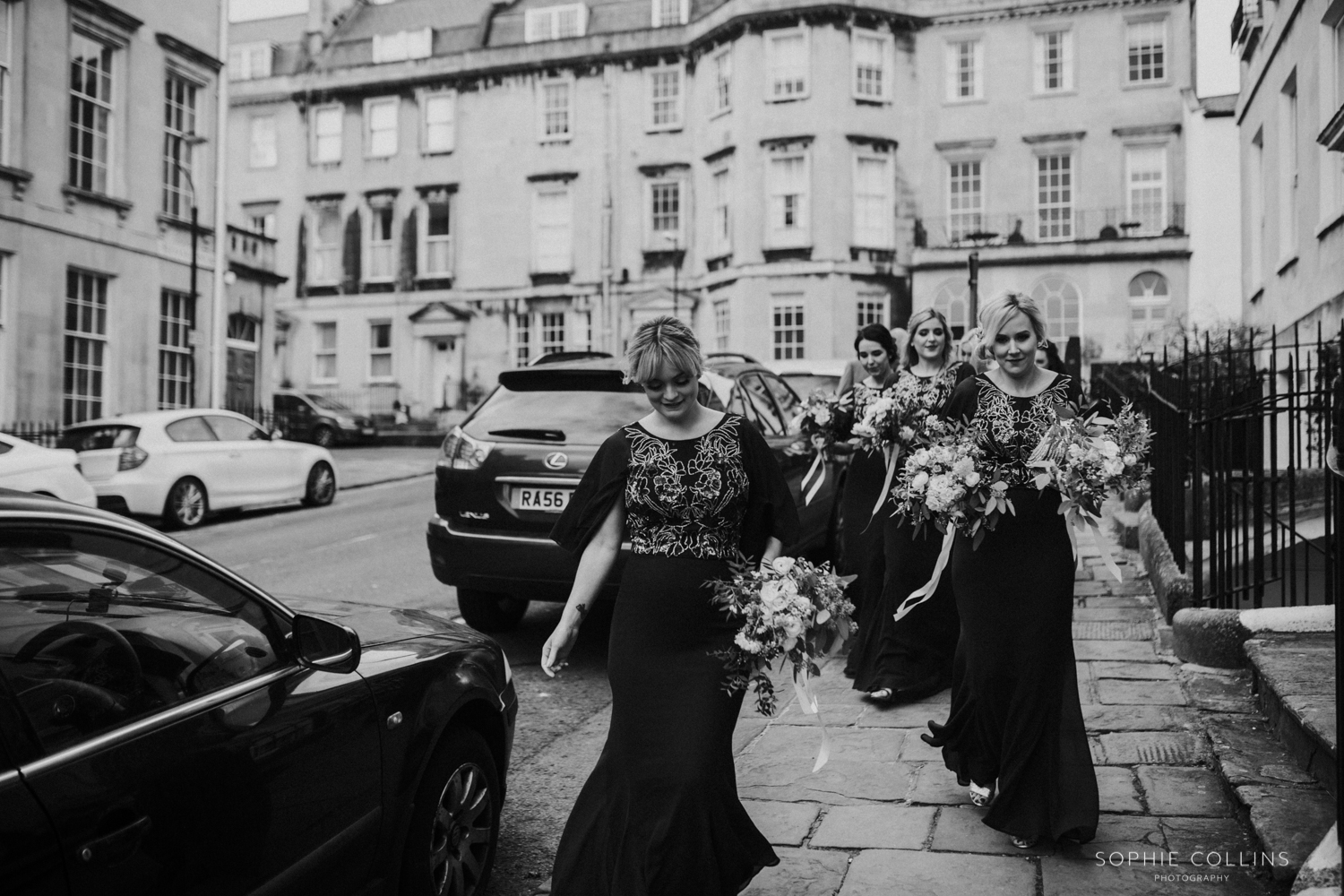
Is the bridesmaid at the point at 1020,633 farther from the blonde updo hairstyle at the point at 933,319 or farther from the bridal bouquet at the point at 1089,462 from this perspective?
the blonde updo hairstyle at the point at 933,319

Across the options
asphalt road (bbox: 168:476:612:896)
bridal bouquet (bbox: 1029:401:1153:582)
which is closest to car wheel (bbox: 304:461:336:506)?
asphalt road (bbox: 168:476:612:896)

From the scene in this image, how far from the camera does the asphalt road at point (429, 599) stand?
15.6 feet

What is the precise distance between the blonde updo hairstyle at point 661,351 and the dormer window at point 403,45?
39.2m

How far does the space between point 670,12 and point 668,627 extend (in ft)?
119

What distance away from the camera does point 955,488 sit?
4.27m

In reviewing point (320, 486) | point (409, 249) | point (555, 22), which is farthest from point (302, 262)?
point (320, 486)

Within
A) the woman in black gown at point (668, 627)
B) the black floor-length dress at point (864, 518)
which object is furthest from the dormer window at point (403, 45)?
the woman in black gown at point (668, 627)

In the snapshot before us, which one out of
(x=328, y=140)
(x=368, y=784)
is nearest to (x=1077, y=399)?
(x=368, y=784)

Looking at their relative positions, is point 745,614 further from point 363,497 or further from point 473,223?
point 473,223

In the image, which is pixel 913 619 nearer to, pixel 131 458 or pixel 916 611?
pixel 916 611

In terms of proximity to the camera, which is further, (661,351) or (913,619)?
(913,619)

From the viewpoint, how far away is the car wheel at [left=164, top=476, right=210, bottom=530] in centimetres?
1477

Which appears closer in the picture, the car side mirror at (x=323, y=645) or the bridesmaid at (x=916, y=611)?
the car side mirror at (x=323, y=645)

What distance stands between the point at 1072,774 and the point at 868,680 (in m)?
2.18
